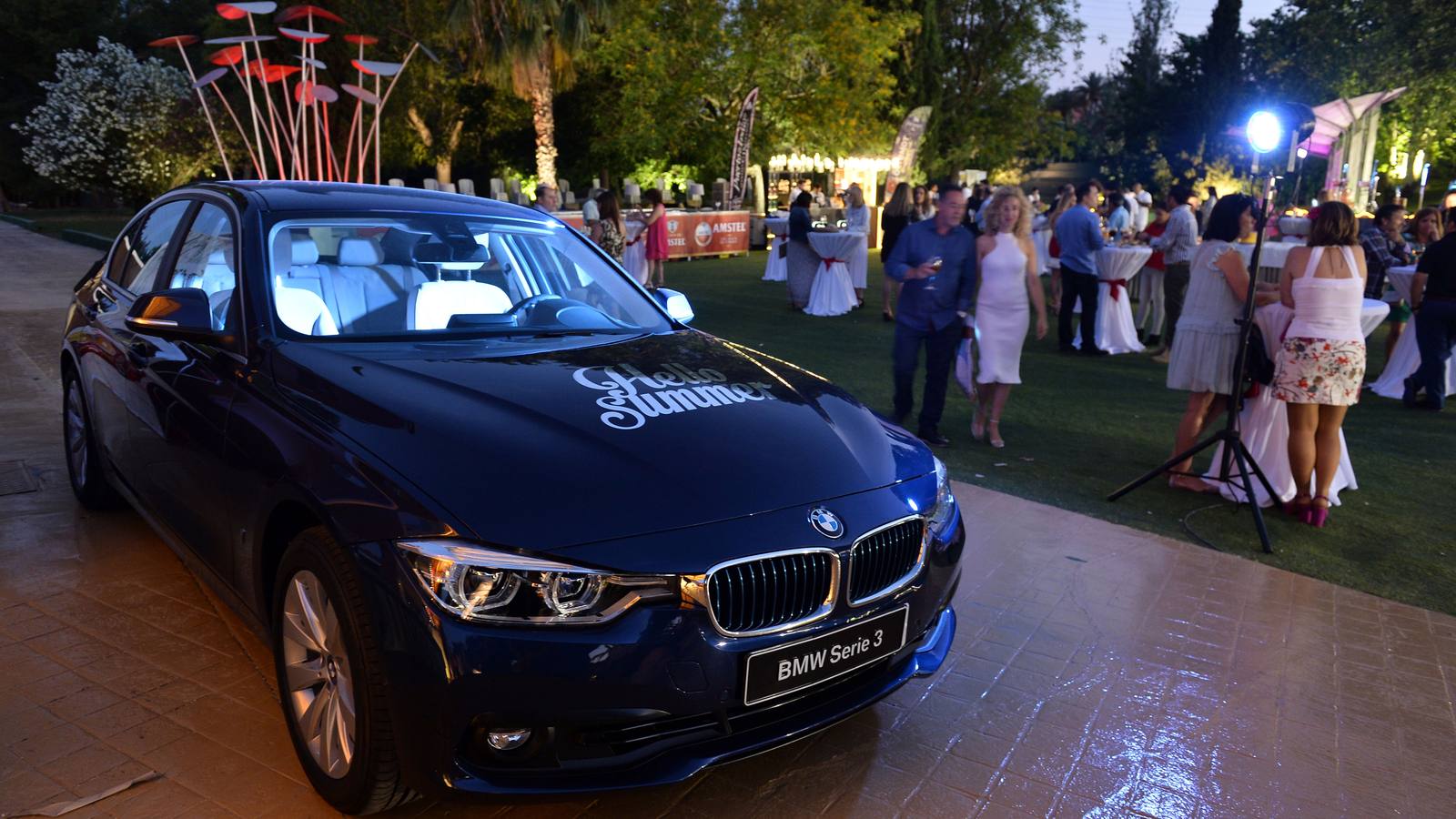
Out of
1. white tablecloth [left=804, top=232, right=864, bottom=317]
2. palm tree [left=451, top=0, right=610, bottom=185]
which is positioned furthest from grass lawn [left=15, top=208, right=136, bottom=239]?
white tablecloth [left=804, top=232, right=864, bottom=317]

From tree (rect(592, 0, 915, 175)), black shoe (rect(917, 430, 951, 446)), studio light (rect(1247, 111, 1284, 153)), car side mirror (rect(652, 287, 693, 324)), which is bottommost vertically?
black shoe (rect(917, 430, 951, 446))

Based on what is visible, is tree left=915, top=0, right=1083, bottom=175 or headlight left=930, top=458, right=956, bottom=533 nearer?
headlight left=930, top=458, right=956, bottom=533

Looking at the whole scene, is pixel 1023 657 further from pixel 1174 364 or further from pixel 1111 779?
pixel 1174 364

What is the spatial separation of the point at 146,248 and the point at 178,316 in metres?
1.48

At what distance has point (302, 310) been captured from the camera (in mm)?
3357

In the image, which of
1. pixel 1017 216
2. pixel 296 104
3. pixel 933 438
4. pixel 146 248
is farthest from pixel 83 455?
pixel 296 104

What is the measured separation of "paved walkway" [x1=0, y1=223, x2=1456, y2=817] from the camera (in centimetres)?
297

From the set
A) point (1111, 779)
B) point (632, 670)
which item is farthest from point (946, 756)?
point (632, 670)

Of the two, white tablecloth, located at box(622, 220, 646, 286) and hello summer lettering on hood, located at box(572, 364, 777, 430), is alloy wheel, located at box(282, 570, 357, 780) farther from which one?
white tablecloth, located at box(622, 220, 646, 286)

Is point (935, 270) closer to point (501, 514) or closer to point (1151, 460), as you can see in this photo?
point (1151, 460)

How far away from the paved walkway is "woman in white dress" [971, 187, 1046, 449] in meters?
2.28

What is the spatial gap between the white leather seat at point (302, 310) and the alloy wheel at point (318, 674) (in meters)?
0.93

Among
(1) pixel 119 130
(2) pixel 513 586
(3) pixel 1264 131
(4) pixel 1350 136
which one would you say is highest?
(1) pixel 119 130

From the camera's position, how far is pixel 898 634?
112 inches
